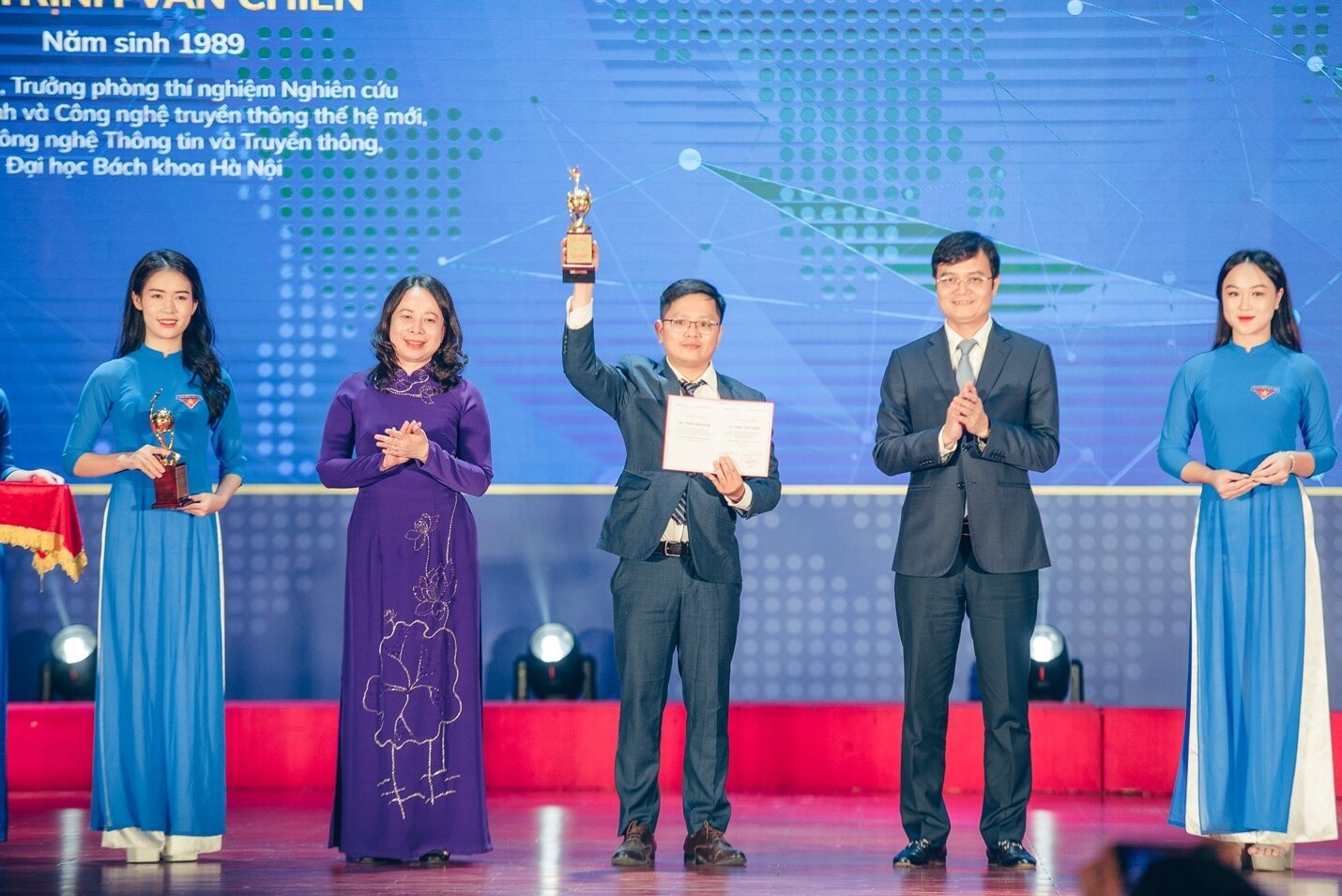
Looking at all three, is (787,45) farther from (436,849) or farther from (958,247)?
(436,849)

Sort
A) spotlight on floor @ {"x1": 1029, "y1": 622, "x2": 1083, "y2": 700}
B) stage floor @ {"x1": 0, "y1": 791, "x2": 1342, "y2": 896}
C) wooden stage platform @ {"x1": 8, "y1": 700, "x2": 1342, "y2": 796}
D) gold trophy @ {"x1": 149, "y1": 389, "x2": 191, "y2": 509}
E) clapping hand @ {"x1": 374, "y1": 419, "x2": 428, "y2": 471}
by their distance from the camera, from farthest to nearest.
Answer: spotlight on floor @ {"x1": 1029, "y1": 622, "x2": 1083, "y2": 700} < wooden stage platform @ {"x1": 8, "y1": 700, "x2": 1342, "y2": 796} < gold trophy @ {"x1": 149, "y1": 389, "x2": 191, "y2": 509} < clapping hand @ {"x1": 374, "y1": 419, "x2": 428, "y2": 471} < stage floor @ {"x1": 0, "y1": 791, "x2": 1342, "y2": 896}

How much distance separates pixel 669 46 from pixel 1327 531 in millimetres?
2907

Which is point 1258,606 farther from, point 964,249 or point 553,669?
point 553,669

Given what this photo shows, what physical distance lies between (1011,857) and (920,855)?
0.72 feet

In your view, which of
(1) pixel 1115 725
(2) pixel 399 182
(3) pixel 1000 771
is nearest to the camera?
(3) pixel 1000 771

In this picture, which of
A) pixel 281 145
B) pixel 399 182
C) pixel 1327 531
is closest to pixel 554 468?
pixel 399 182

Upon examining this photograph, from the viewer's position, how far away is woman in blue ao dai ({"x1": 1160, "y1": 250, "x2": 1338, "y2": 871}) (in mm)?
3871

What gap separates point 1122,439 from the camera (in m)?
5.54

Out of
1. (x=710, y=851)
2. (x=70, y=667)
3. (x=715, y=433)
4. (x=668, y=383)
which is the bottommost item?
(x=710, y=851)

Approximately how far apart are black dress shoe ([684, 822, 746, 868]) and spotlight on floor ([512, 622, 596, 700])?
162 cm

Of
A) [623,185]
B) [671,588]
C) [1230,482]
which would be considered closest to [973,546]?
[1230,482]

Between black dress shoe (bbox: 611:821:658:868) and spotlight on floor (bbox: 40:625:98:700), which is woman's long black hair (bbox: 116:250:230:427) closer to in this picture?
black dress shoe (bbox: 611:821:658:868)

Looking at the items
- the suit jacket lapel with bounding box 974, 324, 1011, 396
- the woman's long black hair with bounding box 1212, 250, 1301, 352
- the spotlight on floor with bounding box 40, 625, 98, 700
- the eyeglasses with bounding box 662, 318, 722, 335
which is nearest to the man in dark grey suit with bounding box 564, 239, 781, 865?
the eyeglasses with bounding box 662, 318, 722, 335

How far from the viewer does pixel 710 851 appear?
3.82 m
